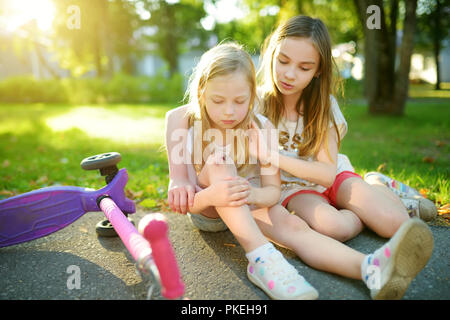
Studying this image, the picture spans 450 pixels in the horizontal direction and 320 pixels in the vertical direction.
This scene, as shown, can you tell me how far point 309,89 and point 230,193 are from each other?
963 millimetres

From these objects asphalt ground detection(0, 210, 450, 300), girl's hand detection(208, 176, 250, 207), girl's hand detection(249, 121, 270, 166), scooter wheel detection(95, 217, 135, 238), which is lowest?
asphalt ground detection(0, 210, 450, 300)

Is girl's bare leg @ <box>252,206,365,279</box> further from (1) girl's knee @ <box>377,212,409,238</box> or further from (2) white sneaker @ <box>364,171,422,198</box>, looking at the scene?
(2) white sneaker @ <box>364,171,422,198</box>

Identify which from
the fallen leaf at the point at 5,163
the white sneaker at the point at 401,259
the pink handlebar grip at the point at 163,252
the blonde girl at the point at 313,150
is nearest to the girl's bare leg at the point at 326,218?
the blonde girl at the point at 313,150

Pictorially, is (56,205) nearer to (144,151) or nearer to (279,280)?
(279,280)

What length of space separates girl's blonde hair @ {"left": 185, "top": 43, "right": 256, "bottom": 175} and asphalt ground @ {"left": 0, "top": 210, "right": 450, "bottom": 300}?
470mm

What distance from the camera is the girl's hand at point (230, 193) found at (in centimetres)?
156

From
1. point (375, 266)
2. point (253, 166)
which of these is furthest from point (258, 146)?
point (375, 266)

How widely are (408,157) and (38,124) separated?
692cm

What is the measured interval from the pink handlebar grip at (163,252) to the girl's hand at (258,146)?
781 mm

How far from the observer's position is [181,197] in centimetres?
179

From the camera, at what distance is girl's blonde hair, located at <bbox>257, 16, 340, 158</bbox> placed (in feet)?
6.37

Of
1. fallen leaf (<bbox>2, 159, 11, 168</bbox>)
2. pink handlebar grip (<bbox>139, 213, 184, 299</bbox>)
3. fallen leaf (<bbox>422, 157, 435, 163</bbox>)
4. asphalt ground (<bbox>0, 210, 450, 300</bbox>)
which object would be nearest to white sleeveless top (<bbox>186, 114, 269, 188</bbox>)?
asphalt ground (<bbox>0, 210, 450, 300</bbox>)

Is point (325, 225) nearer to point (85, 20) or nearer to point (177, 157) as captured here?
point (177, 157)

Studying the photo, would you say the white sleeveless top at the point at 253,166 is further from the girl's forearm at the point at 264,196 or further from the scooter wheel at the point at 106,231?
the scooter wheel at the point at 106,231
